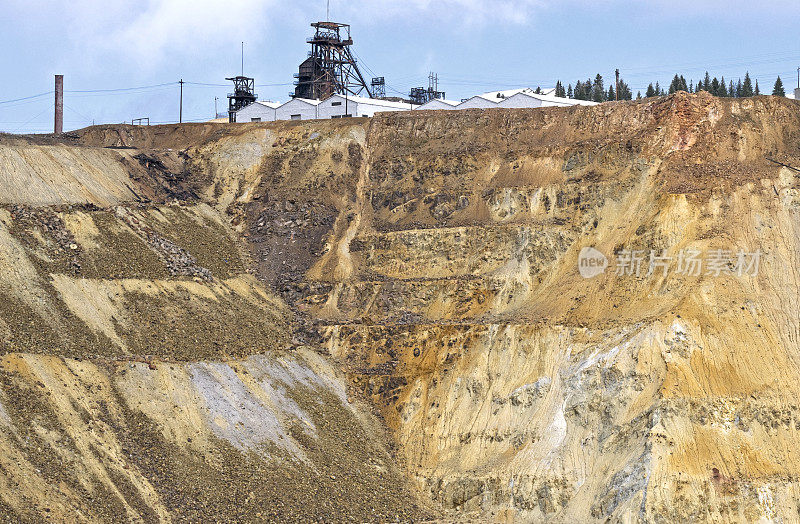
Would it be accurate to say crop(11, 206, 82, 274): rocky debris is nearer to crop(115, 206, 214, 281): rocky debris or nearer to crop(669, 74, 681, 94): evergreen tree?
crop(115, 206, 214, 281): rocky debris

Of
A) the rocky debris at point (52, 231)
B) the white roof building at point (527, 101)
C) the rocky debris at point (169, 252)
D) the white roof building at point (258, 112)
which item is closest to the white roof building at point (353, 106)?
the white roof building at point (258, 112)

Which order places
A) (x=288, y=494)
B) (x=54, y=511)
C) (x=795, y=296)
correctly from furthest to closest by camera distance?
(x=795, y=296)
(x=288, y=494)
(x=54, y=511)

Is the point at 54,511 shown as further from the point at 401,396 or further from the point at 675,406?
the point at 675,406

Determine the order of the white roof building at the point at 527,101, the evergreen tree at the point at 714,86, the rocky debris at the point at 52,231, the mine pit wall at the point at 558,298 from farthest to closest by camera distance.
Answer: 1. the evergreen tree at the point at 714,86
2. the white roof building at the point at 527,101
3. the rocky debris at the point at 52,231
4. the mine pit wall at the point at 558,298

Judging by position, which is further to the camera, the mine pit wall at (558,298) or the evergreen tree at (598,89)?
the evergreen tree at (598,89)

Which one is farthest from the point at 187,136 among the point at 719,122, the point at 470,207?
the point at 719,122

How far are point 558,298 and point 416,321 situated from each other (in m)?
6.91

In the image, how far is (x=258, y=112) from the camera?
264ft

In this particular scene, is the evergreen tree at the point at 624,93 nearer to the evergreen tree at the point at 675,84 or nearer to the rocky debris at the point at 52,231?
the evergreen tree at the point at 675,84

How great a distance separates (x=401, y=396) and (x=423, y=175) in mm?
16497

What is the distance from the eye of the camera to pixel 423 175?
65688mm

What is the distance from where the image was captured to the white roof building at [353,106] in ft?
249

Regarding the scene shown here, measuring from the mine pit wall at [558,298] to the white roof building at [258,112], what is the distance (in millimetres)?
9842

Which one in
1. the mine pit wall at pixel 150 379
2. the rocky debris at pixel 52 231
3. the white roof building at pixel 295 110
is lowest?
the mine pit wall at pixel 150 379
